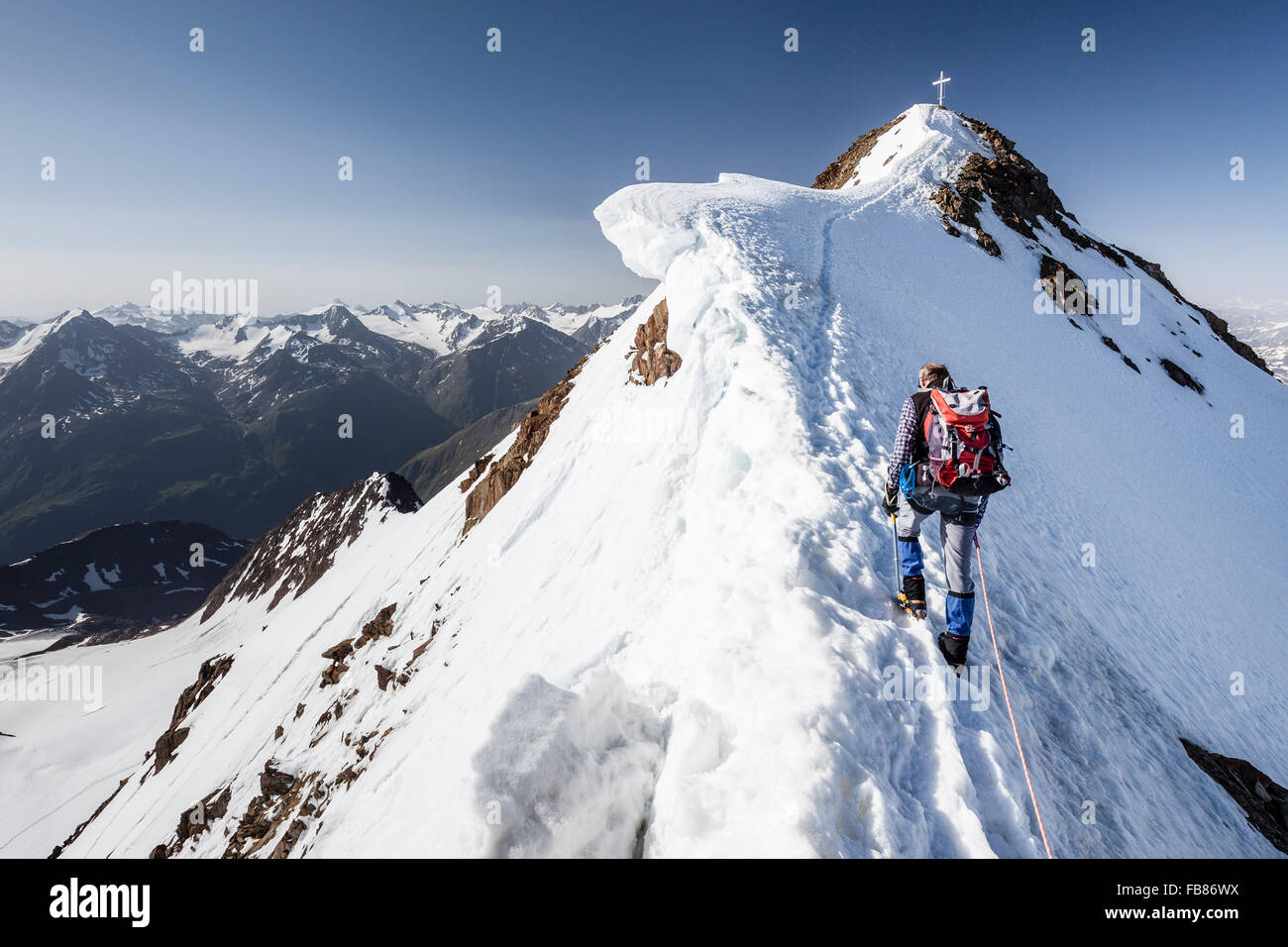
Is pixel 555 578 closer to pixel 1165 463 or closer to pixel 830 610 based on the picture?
pixel 830 610

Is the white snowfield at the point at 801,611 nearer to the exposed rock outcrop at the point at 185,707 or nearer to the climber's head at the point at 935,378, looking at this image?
the climber's head at the point at 935,378

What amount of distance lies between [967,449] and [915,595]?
2022mm

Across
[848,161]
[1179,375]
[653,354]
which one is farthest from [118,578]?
[1179,375]

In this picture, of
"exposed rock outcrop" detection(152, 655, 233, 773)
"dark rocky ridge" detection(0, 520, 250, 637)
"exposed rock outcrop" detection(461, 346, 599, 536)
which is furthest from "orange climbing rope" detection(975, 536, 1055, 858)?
"dark rocky ridge" detection(0, 520, 250, 637)

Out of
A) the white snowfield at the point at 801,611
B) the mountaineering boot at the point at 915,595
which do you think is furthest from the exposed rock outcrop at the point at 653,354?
the mountaineering boot at the point at 915,595

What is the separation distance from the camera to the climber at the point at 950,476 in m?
5.77

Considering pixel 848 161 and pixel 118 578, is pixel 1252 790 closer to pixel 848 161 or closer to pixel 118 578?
Result: pixel 848 161

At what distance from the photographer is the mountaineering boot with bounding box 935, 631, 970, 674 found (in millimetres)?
5914

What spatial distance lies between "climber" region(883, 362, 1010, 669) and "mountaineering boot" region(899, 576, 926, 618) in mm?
11

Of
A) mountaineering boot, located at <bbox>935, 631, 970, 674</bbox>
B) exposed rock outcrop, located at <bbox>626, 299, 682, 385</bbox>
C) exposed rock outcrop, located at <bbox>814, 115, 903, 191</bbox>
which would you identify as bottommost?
mountaineering boot, located at <bbox>935, 631, 970, 674</bbox>

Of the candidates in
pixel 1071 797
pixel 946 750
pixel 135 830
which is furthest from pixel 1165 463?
pixel 135 830

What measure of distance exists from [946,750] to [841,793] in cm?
144

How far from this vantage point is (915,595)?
6.47 m

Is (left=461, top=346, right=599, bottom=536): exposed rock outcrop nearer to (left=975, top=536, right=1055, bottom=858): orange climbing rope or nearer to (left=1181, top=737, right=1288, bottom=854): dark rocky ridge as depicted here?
(left=975, top=536, right=1055, bottom=858): orange climbing rope
